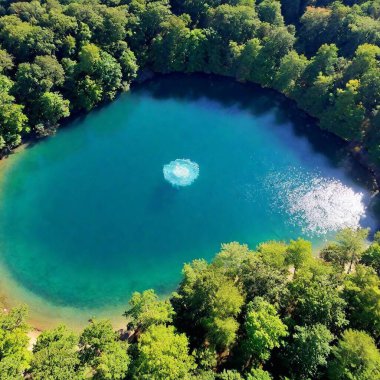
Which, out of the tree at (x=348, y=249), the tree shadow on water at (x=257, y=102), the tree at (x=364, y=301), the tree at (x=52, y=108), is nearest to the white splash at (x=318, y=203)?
the tree shadow on water at (x=257, y=102)

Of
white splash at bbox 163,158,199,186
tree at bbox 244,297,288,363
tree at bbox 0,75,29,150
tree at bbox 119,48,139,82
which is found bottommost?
tree at bbox 0,75,29,150

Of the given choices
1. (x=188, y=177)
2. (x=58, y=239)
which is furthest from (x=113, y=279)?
(x=188, y=177)

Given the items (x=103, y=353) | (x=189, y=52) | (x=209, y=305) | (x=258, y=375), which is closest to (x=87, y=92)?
(x=189, y=52)

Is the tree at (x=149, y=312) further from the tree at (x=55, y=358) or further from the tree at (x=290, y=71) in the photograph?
the tree at (x=290, y=71)

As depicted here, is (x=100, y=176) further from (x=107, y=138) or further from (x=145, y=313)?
(x=145, y=313)

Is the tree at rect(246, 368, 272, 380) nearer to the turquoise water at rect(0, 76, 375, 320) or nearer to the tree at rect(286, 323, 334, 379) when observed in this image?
the tree at rect(286, 323, 334, 379)


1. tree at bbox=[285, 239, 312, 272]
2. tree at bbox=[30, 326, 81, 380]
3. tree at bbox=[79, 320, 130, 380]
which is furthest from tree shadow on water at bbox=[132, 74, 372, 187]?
tree at bbox=[30, 326, 81, 380]
